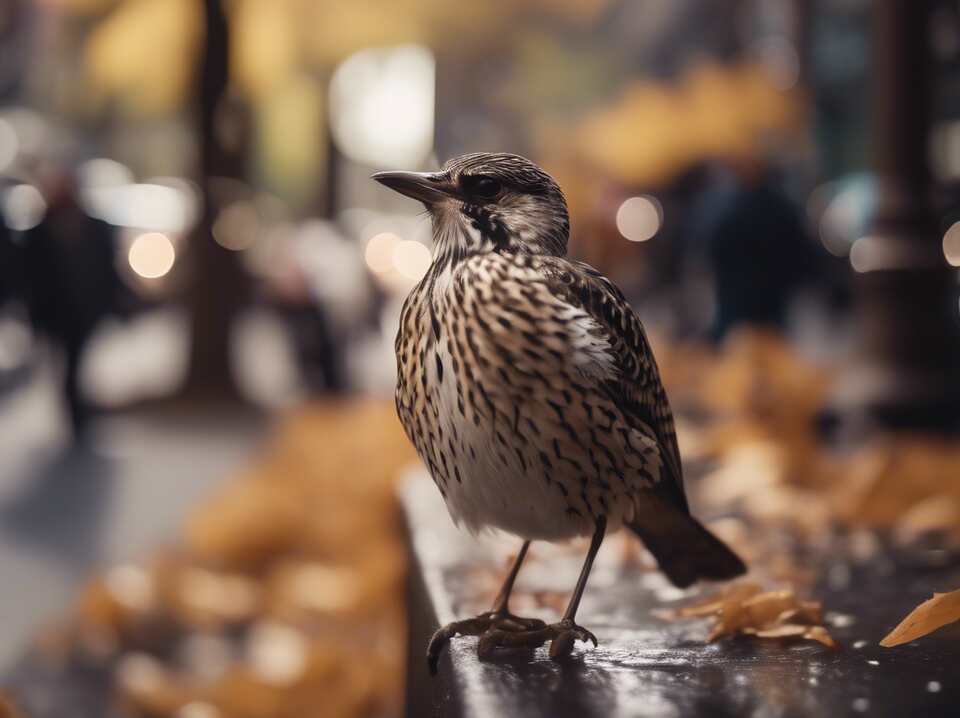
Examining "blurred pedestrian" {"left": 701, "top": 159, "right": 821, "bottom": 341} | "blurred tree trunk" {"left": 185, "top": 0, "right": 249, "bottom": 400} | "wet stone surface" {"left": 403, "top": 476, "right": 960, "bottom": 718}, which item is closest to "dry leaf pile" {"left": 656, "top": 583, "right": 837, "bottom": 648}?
"wet stone surface" {"left": 403, "top": 476, "right": 960, "bottom": 718}

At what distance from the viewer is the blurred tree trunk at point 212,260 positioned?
12.9m

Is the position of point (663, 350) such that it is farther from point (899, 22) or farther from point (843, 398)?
point (899, 22)

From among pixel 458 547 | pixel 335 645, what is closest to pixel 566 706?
pixel 458 547

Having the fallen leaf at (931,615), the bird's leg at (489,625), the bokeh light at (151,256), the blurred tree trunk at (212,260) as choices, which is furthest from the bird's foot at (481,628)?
the bokeh light at (151,256)

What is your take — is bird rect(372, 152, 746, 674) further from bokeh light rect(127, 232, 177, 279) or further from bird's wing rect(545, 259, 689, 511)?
bokeh light rect(127, 232, 177, 279)

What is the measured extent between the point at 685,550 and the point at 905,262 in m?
6.28

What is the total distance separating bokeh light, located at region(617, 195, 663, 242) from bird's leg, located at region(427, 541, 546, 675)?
20.2 feet

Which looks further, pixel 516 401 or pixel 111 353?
pixel 111 353

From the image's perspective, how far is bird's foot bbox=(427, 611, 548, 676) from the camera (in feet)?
8.15

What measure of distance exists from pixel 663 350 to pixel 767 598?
19.7 feet

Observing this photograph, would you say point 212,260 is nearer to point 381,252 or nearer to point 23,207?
point 23,207

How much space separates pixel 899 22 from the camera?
27.6ft

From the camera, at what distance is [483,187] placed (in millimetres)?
2348

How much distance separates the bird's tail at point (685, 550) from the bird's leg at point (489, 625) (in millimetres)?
345
